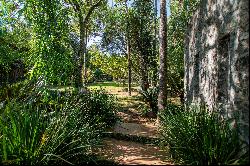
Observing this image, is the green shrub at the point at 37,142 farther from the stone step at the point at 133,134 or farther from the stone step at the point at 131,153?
the stone step at the point at 133,134

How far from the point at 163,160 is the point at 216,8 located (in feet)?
11.3

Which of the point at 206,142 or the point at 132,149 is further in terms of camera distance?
the point at 132,149

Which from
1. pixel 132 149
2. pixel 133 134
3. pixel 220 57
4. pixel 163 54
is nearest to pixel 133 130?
pixel 133 134

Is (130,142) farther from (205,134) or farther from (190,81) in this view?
(205,134)

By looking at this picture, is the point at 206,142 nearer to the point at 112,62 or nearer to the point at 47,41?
the point at 47,41

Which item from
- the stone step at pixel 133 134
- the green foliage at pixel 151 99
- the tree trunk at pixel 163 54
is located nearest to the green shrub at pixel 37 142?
the stone step at pixel 133 134

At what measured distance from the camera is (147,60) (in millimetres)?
21172

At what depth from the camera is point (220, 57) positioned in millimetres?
7016

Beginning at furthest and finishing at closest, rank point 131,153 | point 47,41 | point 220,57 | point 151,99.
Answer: point 151,99 → point 47,41 → point 131,153 → point 220,57

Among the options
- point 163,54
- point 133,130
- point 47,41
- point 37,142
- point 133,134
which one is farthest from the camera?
point 163,54

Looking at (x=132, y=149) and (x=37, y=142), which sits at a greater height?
(x=37, y=142)

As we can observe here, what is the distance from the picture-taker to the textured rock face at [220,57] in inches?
200

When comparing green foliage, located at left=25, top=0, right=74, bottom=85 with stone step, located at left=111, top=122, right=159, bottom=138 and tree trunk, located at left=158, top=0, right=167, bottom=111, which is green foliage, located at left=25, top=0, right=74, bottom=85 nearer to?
stone step, located at left=111, top=122, right=159, bottom=138

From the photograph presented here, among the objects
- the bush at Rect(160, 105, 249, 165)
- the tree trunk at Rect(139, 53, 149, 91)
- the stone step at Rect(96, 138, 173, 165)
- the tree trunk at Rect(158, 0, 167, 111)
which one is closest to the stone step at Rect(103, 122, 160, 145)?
the stone step at Rect(96, 138, 173, 165)
